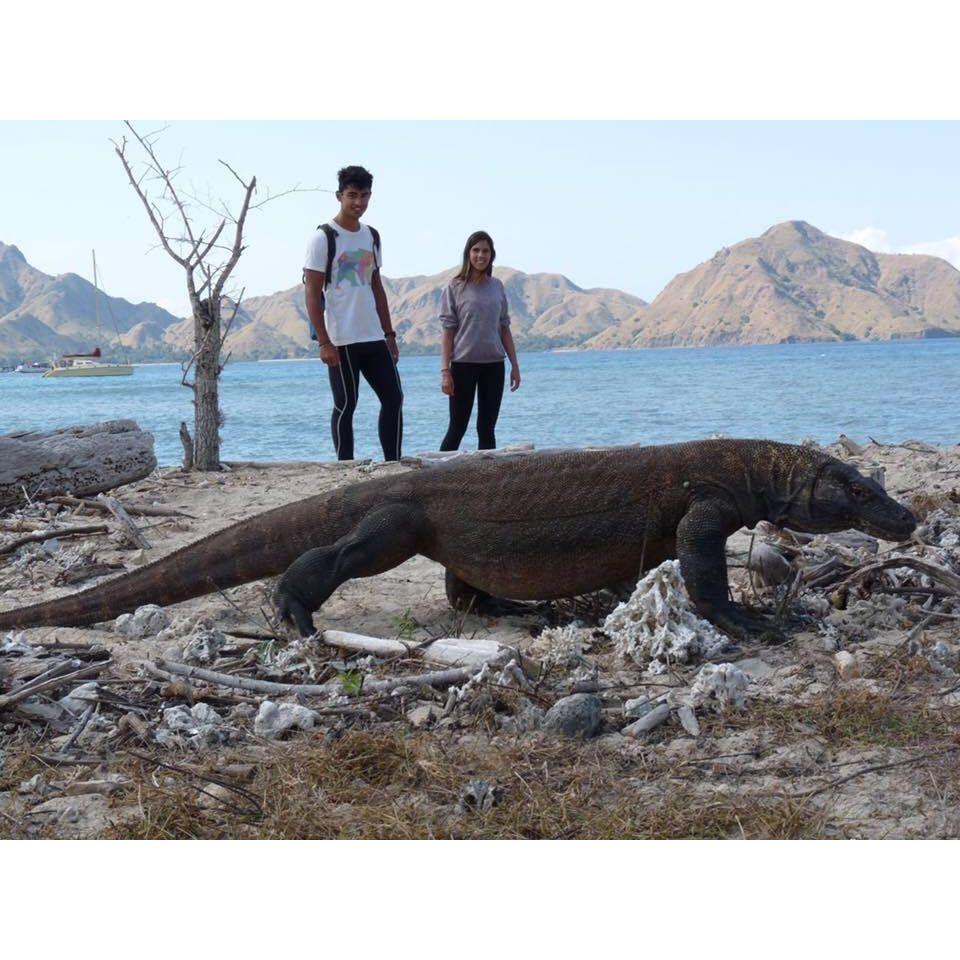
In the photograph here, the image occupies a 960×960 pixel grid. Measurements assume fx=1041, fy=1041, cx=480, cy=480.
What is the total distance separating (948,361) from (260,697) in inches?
3192

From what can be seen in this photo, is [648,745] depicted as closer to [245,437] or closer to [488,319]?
[488,319]

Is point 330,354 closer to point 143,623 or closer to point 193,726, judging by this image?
point 143,623

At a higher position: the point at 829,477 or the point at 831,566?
the point at 829,477

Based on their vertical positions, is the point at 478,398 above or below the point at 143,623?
above

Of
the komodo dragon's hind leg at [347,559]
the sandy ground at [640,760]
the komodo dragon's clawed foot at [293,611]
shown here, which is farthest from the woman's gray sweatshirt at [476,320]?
the komodo dragon's clawed foot at [293,611]

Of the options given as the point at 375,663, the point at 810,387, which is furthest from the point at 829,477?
the point at 810,387

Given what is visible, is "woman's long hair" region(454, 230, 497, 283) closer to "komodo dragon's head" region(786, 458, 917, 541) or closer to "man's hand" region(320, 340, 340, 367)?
"man's hand" region(320, 340, 340, 367)

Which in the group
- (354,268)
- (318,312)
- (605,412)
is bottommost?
(605,412)

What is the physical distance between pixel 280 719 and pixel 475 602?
193 cm

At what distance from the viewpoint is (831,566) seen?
550 cm

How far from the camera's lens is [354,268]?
338 inches

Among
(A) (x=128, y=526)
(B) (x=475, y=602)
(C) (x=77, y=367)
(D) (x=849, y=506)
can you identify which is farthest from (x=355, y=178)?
(C) (x=77, y=367)

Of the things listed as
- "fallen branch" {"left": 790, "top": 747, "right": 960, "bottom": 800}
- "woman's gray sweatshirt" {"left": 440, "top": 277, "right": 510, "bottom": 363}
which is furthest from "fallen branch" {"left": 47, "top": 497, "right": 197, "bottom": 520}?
"fallen branch" {"left": 790, "top": 747, "right": 960, "bottom": 800}

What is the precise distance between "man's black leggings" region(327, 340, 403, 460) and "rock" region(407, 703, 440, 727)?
15.9ft
